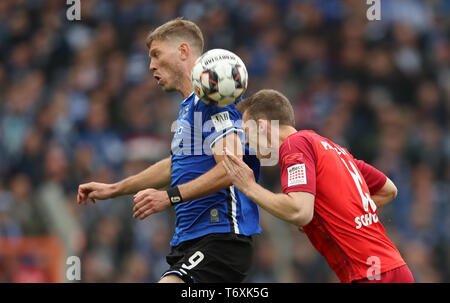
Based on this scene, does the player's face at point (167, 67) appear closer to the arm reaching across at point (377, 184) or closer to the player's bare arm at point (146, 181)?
the player's bare arm at point (146, 181)

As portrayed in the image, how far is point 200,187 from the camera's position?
447 centimetres

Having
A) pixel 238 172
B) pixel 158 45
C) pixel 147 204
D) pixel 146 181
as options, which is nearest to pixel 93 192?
pixel 146 181

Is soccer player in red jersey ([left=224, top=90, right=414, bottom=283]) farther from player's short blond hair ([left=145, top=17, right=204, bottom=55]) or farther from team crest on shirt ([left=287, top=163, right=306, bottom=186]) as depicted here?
player's short blond hair ([left=145, top=17, right=204, bottom=55])

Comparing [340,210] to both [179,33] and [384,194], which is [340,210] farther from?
[179,33]

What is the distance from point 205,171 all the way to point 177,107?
19.4ft

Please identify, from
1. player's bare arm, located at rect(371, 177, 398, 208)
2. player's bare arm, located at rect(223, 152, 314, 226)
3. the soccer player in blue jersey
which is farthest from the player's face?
player's bare arm, located at rect(371, 177, 398, 208)

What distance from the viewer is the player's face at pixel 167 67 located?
516 cm

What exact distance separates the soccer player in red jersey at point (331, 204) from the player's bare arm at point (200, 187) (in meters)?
0.27

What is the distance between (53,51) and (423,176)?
6.49m

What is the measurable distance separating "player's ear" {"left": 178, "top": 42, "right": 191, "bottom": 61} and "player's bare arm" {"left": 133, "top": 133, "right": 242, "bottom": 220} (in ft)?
3.12

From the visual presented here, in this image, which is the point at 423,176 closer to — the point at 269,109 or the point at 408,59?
the point at 408,59

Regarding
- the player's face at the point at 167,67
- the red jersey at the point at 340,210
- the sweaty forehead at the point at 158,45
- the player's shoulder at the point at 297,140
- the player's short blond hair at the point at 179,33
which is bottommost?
the red jersey at the point at 340,210

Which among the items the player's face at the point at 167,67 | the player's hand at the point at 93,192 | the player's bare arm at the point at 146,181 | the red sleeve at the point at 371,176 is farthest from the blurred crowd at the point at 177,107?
the player's face at the point at 167,67

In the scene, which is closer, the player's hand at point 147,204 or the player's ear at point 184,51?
the player's hand at point 147,204
